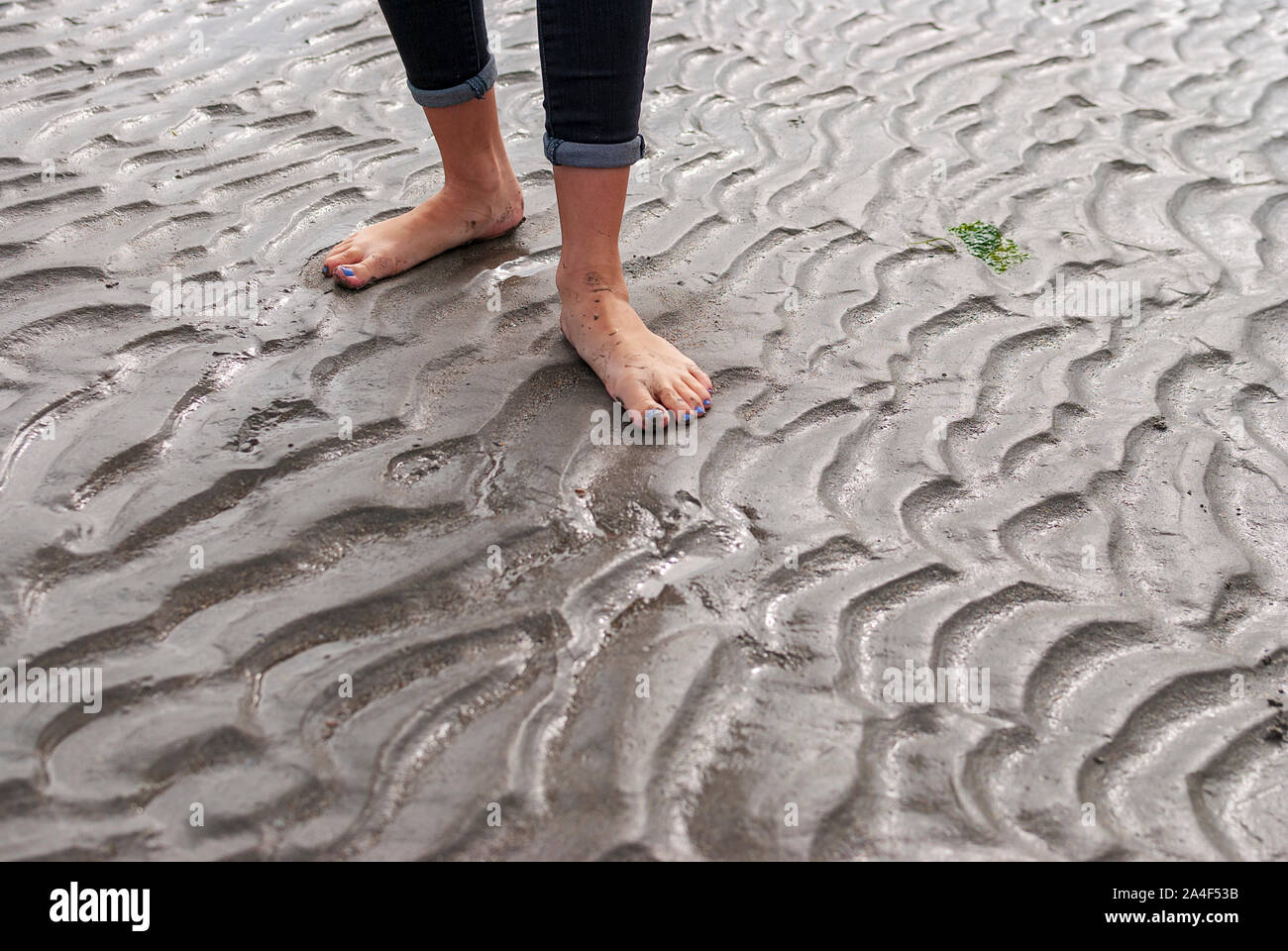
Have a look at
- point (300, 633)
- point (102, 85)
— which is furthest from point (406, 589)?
point (102, 85)

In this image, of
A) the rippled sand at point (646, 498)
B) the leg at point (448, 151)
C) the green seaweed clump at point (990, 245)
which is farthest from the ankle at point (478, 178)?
the green seaweed clump at point (990, 245)

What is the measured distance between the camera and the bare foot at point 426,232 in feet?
9.40

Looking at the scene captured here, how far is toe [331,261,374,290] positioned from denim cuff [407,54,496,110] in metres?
0.48

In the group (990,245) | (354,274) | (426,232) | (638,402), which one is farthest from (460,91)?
(990,245)

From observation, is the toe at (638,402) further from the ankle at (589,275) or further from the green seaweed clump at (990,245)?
the green seaweed clump at (990,245)

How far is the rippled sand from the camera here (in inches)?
68.2

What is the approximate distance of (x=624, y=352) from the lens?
2.56m

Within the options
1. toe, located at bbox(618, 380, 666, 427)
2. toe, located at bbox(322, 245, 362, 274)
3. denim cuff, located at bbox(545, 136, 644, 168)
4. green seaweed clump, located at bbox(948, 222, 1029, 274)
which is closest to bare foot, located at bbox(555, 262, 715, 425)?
toe, located at bbox(618, 380, 666, 427)

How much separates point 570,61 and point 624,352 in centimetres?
69

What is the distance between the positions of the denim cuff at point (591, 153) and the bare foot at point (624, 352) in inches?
12.1

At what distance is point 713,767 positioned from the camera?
5.80 feet

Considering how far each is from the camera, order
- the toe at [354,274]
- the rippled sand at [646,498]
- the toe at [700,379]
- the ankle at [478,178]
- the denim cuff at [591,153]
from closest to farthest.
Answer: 1. the rippled sand at [646,498]
2. the denim cuff at [591,153]
3. the toe at [700,379]
4. the toe at [354,274]
5. the ankle at [478,178]
